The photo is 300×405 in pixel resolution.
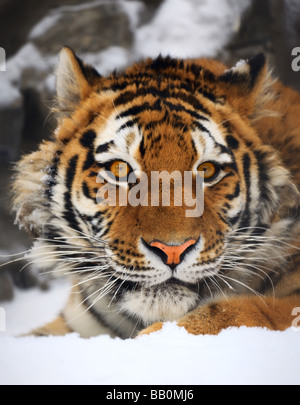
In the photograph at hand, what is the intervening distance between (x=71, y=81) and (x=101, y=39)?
0.85ft

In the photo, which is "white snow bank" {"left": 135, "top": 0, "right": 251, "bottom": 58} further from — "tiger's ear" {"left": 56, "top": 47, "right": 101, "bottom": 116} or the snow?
the snow

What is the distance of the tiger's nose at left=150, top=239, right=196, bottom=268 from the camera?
3.10 feet

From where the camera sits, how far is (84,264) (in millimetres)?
1158

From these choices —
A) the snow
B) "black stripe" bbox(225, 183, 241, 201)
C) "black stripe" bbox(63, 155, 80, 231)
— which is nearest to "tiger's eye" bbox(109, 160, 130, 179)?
"black stripe" bbox(63, 155, 80, 231)

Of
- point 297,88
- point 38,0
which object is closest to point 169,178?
point 297,88

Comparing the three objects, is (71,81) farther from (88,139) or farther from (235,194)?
(235,194)

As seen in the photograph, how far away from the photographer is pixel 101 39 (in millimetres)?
1321

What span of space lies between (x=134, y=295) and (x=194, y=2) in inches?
32.3

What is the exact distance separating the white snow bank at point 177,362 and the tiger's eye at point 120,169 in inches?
13.4

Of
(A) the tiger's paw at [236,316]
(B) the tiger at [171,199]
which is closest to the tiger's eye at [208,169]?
(B) the tiger at [171,199]

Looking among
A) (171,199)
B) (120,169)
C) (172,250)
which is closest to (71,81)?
(120,169)

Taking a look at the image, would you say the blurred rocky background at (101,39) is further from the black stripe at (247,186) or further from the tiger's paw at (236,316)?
the tiger's paw at (236,316)

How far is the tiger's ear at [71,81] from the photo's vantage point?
1122mm
